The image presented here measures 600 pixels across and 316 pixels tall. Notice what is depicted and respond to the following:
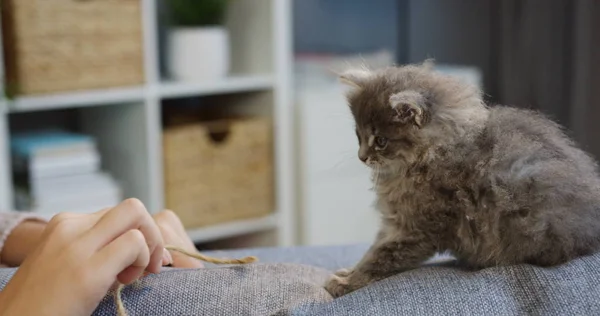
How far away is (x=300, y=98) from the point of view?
2.53 m

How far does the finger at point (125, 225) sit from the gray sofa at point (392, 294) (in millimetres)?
36

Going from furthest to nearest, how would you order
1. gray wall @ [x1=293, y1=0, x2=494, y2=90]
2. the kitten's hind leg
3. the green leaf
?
gray wall @ [x1=293, y1=0, x2=494, y2=90] → the green leaf → the kitten's hind leg

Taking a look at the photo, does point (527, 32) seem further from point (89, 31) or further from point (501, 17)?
point (89, 31)

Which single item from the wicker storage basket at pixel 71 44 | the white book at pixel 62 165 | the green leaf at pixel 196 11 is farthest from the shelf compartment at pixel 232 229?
the green leaf at pixel 196 11

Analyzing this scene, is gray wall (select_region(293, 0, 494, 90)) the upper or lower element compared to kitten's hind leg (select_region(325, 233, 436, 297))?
upper

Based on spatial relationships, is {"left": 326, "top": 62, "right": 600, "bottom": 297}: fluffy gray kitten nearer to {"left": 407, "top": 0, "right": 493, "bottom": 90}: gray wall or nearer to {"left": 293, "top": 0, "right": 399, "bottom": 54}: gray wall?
{"left": 407, "top": 0, "right": 493, "bottom": 90}: gray wall

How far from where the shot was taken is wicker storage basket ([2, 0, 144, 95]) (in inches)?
78.7

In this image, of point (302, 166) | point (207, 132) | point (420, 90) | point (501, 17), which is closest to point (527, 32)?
point (501, 17)

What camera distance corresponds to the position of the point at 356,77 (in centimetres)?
104

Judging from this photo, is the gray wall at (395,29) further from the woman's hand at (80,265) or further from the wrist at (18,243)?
the woman's hand at (80,265)

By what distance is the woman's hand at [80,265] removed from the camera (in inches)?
25.7

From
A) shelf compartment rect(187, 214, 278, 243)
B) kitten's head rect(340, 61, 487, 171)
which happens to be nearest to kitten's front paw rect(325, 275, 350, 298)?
kitten's head rect(340, 61, 487, 171)

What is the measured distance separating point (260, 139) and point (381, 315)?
6.10 feet

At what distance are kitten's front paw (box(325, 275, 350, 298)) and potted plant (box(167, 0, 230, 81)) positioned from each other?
1.56 meters
